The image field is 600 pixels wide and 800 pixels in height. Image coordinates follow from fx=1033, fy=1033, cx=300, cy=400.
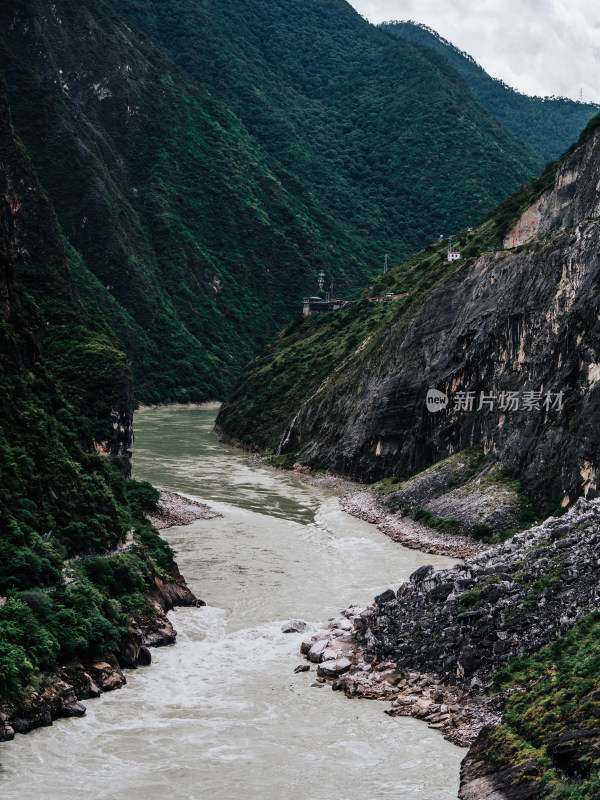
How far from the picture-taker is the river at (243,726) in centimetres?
2586

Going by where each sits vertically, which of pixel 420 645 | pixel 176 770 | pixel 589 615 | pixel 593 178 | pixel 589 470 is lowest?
pixel 176 770

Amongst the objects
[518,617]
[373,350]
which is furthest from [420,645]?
[373,350]

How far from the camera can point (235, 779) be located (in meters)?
26.3

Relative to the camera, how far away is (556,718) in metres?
24.9

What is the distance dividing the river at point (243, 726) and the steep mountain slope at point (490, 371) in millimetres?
10244

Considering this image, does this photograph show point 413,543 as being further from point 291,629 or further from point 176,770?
point 176,770

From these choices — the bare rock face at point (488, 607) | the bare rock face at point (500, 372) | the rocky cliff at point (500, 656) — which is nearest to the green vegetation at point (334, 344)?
the bare rock face at point (500, 372)

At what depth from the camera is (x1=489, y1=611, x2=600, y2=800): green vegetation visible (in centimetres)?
2209

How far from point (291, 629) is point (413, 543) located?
18.5m

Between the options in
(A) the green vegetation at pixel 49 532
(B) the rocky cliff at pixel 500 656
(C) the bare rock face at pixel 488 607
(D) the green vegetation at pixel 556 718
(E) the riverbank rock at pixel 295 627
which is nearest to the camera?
(D) the green vegetation at pixel 556 718

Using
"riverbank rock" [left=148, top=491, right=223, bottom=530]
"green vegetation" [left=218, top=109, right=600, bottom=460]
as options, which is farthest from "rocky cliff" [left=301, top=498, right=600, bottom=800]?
"green vegetation" [left=218, top=109, right=600, bottom=460]

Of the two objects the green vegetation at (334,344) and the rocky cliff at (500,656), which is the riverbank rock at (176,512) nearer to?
the green vegetation at (334,344)

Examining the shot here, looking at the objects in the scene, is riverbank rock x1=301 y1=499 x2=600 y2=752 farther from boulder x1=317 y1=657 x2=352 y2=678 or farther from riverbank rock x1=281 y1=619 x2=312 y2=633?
riverbank rock x1=281 y1=619 x2=312 y2=633

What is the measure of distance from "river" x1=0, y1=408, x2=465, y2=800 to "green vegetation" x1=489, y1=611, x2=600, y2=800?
Answer: 195cm
